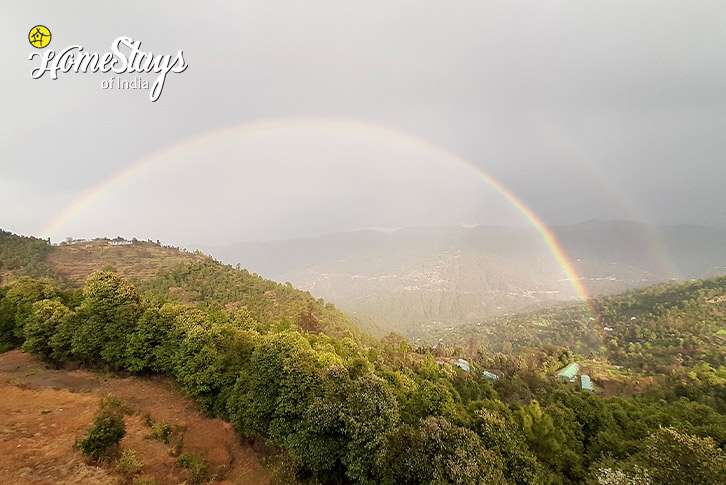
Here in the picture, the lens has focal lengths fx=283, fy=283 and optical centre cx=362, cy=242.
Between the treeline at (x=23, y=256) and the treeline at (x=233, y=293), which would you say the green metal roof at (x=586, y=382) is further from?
the treeline at (x=23, y=256)

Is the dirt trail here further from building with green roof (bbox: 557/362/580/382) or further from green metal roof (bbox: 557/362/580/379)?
green metal roof (bbox: 557/362/580/379)

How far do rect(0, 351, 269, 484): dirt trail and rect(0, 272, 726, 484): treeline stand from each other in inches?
68.9

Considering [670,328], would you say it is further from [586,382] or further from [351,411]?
[351,411]

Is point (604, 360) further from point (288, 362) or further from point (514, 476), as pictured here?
point (288, 362)

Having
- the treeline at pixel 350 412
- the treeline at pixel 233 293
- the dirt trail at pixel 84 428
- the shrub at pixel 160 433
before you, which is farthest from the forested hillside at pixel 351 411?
the treeline at pixel 233 293

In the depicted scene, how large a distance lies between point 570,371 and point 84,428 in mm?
99927

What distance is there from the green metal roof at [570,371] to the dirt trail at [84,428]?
276 feet

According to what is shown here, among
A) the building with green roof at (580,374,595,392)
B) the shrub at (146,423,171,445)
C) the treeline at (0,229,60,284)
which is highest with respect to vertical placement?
the treeline at (0,229,60,284)

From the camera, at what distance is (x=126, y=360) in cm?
2972

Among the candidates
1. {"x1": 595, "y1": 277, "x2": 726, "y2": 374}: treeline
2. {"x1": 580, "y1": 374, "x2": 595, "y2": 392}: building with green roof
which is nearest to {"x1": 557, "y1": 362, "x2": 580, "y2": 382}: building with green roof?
{"x1": 580, "y1": 374, "x2": 595, "y2": 392}: building with green roof

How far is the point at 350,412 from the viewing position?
1773 cm

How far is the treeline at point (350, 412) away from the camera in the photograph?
14.9 metres

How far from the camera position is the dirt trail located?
15742 mm

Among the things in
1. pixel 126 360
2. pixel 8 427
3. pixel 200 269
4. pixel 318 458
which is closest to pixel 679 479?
pixel 318 458
